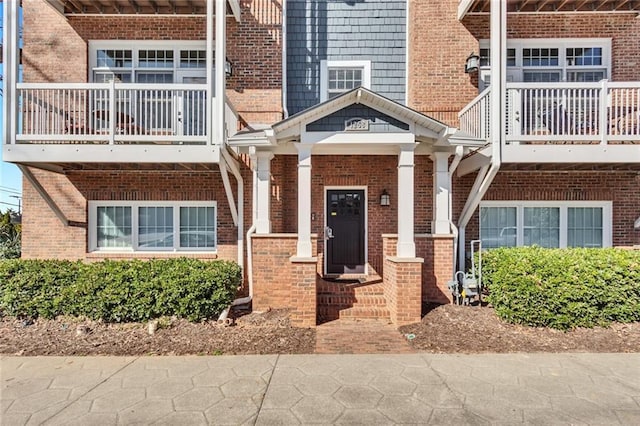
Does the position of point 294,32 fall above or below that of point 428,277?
above

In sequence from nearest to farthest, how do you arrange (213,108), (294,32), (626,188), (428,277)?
(213,108)
(428,277)
(626,188)
(294,32)

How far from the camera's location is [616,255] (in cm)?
588

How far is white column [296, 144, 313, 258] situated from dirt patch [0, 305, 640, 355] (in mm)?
1376

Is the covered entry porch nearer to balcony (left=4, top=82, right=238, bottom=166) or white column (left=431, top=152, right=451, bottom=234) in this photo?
white column (left=431, top=152, right=451, bottom=234)

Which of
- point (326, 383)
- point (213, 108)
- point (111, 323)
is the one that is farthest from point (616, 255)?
point (111, 323)

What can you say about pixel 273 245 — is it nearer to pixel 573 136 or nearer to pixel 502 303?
pixel 502 303

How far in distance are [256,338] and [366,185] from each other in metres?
4.18

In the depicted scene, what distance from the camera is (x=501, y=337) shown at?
5285 millimetres

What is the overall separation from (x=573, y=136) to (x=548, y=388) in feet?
15.5

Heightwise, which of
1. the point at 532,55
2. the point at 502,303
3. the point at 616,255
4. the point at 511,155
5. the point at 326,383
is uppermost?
the point at 532,55

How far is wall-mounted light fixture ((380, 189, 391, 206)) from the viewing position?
779 cm

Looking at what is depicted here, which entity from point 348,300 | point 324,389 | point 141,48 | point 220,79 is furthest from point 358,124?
point 141,48

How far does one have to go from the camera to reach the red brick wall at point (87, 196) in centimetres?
766

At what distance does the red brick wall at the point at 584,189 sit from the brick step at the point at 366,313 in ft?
12.0
